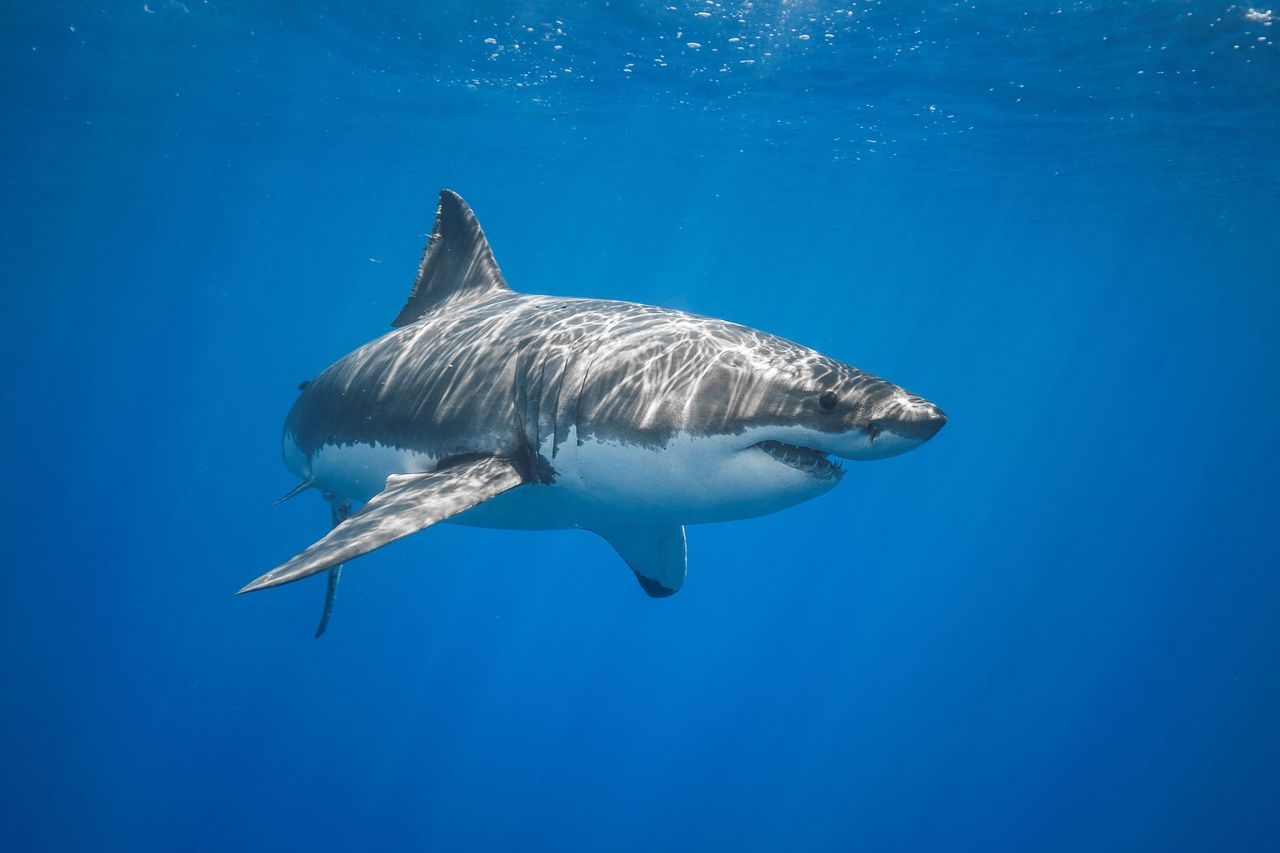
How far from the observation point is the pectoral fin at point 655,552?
5.93 meters

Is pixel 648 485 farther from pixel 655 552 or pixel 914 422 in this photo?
pixel 655 552

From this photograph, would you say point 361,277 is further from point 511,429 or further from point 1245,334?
point 511,429

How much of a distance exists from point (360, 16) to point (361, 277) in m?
78.0

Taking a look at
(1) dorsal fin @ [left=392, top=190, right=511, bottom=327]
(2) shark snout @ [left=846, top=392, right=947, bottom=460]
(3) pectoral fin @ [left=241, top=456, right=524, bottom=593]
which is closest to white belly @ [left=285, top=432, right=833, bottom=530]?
(3) pectoral fin @ [left=241, top=456, right=524, bottom=593]

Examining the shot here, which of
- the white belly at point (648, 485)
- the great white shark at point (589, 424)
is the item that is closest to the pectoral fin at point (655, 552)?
the great white shark at point (589, 424)

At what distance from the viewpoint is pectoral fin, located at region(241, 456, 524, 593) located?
3328mm

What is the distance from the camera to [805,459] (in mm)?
3684

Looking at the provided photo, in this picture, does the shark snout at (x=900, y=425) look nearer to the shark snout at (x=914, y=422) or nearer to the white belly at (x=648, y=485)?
the shark snout at (x=914, y=422)

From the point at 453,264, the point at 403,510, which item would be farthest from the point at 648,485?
the point at 453,264

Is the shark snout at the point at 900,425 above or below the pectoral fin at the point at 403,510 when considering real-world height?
above

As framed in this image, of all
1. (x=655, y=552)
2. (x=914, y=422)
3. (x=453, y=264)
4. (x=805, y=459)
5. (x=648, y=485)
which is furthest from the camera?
(x=453, y=264)

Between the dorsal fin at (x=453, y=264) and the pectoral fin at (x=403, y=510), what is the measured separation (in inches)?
113

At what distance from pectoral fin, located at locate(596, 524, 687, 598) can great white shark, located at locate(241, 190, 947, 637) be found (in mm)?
25

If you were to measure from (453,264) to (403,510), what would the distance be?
3789 mm
